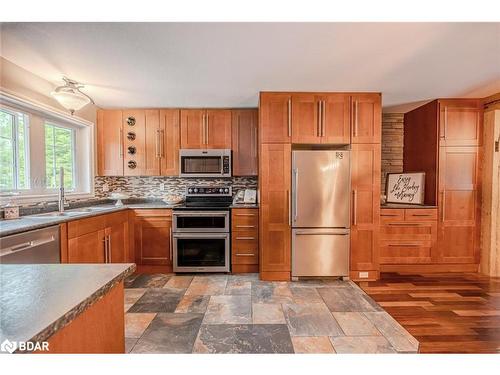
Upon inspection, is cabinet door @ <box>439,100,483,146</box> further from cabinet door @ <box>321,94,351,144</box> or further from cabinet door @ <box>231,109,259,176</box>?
cabinet door @ <box>231,109,259,176</box>

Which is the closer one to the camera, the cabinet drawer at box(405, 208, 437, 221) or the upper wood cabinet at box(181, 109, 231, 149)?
the cabinet drawer at box(405, 208, 437, 221)

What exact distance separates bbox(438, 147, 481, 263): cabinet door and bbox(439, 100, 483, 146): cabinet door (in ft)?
0.34

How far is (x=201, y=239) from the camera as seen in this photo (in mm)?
3129

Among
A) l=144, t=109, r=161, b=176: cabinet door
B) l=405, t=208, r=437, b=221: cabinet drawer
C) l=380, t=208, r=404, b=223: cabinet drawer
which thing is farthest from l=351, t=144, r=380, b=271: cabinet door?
l=144, t=109, r=161, b=176: cabinet door

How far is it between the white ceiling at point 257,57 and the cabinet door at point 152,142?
0.50 metres

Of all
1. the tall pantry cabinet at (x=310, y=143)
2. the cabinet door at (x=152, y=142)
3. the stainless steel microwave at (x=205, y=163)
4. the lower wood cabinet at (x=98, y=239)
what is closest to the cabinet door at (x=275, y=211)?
the tall pantry cabinet at (x=310, y=143)

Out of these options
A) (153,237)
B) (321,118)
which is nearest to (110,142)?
(153,237)

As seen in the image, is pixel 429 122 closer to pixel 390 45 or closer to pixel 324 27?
pixel 390 45

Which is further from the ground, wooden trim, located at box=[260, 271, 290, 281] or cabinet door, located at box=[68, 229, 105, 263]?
cabinet door, located at box=[68, 229, 105, 263]

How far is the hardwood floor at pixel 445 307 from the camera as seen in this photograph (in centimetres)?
183

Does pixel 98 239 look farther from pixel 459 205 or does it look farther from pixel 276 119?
pixel 459 205

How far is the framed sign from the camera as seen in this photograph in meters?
3.29

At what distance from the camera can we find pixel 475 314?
2.21 meters
